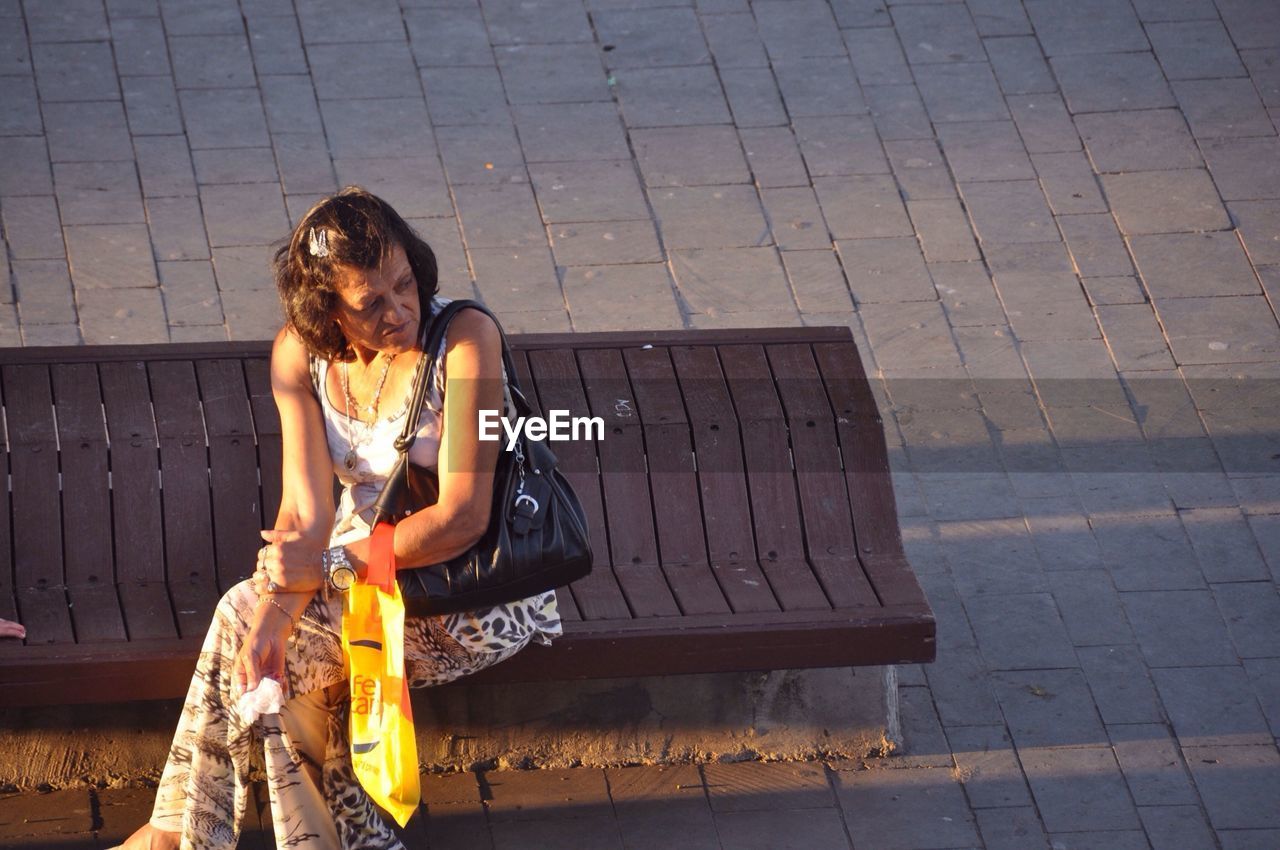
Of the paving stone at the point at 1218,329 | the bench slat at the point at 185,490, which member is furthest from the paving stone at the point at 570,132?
the bench slat at the point at 185,490

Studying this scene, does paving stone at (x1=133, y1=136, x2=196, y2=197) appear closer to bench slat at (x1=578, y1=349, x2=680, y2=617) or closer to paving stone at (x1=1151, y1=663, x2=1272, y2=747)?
bench slat at (x1=578, y1=349, x2=680, y2=617)

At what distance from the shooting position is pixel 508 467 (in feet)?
13.5

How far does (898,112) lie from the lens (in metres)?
7.64

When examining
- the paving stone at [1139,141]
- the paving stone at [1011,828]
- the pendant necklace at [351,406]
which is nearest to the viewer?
the pendant necklace at [351,406]

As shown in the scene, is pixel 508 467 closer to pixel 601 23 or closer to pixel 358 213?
pixel 358 213

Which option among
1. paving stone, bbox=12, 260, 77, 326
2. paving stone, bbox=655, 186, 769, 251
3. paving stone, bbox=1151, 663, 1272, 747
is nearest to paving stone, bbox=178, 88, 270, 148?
paving stone, bbox=12, 260, 77, 326

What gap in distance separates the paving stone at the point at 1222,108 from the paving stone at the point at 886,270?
165 cm

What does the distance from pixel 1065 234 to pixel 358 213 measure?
3.82 metres

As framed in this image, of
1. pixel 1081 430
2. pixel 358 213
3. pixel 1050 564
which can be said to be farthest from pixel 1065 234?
pixel 358 213

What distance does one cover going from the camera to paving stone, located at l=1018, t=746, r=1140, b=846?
14.9 feet

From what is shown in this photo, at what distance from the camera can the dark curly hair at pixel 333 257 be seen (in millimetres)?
3986

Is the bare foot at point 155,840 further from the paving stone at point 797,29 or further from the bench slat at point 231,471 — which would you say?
the paving stone at point 797,29

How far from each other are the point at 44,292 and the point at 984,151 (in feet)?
12.4

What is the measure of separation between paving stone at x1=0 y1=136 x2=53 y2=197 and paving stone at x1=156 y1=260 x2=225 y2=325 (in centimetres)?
73
